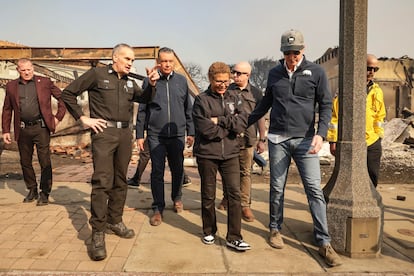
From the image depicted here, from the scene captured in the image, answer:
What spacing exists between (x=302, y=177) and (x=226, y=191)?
0.75 metres

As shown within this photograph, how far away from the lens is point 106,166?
3.14 meters

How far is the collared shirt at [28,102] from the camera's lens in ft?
14.9

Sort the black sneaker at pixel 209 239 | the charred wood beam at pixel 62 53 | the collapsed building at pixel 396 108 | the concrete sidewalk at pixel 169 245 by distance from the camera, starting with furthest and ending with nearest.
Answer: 1. the charred wood beam at pixel 62 53
2. the collapsed building at pixel 396 108
3. the black sneaker at pixel 209 239
4. the concrete sidewalk at pixel 169 245

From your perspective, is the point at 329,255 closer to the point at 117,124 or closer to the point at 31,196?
the point at 117,124

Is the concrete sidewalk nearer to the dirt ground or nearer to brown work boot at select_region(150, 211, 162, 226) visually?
brown work boot at select_region(150, 211, 162, 226)

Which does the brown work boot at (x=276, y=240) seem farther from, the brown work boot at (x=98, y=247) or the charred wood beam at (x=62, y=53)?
the charred wood beam at (x=62, y=53)

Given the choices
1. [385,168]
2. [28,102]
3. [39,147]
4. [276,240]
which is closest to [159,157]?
[276,240]

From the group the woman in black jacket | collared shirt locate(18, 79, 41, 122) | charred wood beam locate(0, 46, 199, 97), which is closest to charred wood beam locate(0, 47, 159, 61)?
charred wood beam locate(0, 46, 199, 97)

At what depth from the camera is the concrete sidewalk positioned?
8.98ft

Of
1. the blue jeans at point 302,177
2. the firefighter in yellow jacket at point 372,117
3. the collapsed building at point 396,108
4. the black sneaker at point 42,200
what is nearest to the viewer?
the blue jeans at point 302,177

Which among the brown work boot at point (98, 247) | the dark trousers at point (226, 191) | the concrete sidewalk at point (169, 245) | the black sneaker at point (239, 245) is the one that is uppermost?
the dark trousers at point (226, 191)

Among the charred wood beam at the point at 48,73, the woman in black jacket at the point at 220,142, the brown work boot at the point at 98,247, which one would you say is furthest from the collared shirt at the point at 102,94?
the charred wood beam at the point at 48,73

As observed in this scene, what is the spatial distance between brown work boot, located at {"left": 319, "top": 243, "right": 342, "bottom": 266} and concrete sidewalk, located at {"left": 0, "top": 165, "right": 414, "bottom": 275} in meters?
0.05

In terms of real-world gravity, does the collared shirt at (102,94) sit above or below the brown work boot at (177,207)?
above
